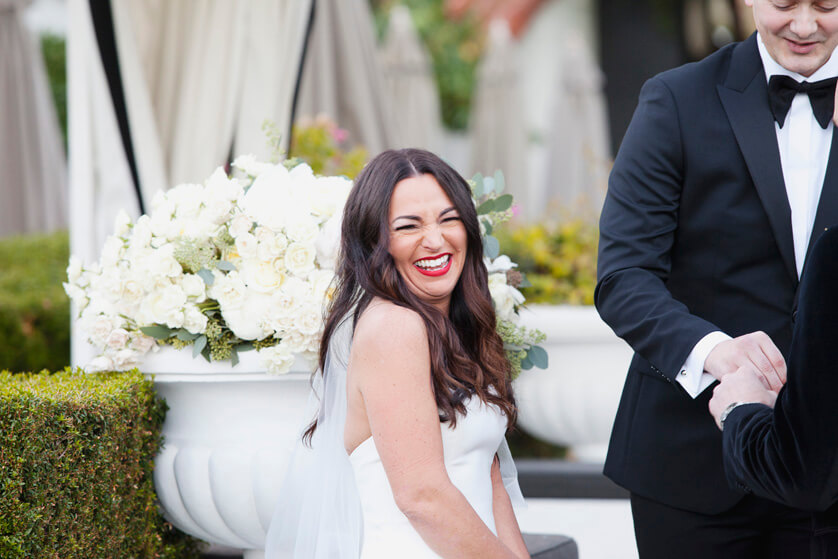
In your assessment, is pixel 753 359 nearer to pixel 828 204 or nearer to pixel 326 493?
pixel 828 204

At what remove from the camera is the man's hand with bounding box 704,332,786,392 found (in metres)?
1.69

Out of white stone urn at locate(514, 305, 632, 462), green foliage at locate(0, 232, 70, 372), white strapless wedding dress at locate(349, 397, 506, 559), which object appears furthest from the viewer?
green foliage at locate(0, 232, 70, 372)

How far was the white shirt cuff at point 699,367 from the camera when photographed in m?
1.80

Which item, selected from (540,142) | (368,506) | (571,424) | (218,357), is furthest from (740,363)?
(540,142)

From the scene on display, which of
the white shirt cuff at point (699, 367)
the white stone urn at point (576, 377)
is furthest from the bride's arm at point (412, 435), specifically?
the white stone urn at point (576, 377)

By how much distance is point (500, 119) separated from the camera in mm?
10719

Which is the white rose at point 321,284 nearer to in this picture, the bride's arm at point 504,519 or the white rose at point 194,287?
the white rose at point 194,287

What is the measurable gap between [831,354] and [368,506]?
1088 millimetres

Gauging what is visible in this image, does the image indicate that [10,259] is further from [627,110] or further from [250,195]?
[627,110]

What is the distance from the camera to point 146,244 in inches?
102

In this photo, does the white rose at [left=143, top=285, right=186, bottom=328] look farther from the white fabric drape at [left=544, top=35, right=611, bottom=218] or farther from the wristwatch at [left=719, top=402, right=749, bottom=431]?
the white fabric drape at [left=544, top=35, right=611, bottom=218]

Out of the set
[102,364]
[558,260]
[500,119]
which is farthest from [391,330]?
[500,119]

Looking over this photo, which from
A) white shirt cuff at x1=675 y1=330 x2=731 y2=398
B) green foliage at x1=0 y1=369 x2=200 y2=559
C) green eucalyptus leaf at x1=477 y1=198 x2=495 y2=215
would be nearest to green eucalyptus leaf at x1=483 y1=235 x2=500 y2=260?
green eucalyptus leaf at x1=477 y1=198 x2=495 y2=215

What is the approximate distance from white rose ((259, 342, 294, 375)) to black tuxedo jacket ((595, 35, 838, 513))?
0.83 metres
